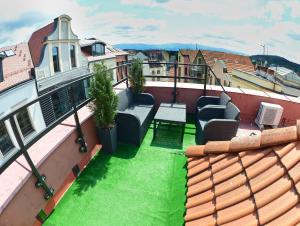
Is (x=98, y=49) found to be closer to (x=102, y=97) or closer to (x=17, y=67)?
(x=17, y=67)

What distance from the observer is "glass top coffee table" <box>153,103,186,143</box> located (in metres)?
5.42

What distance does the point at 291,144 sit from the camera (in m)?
1.91

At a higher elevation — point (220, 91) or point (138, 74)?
point (138, 74)

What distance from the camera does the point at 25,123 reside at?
485 inches

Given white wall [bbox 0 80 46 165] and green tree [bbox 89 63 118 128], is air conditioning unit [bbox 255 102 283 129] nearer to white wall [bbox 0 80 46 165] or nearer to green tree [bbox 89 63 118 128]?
green tree [bbox 89 63 118 128]

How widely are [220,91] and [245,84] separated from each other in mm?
21322

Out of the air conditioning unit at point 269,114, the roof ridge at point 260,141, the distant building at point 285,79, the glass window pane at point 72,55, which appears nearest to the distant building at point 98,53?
the glass window pane at point 72,55

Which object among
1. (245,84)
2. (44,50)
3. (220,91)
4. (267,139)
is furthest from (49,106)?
(245,84)

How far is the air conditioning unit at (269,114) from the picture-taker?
611cm

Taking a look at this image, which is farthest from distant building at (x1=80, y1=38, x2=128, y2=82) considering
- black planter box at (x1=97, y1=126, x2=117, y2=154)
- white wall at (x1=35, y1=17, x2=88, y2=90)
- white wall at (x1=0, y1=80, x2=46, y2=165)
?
black planter box at (x1=97, y1=126, x2=117, y2=154)

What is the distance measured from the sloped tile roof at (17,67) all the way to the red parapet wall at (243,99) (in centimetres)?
826

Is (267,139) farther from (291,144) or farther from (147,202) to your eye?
(147,202)

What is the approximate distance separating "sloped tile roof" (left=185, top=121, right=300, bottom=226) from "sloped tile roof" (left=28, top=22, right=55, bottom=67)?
1567 cm

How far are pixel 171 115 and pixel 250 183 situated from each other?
3827 mm
